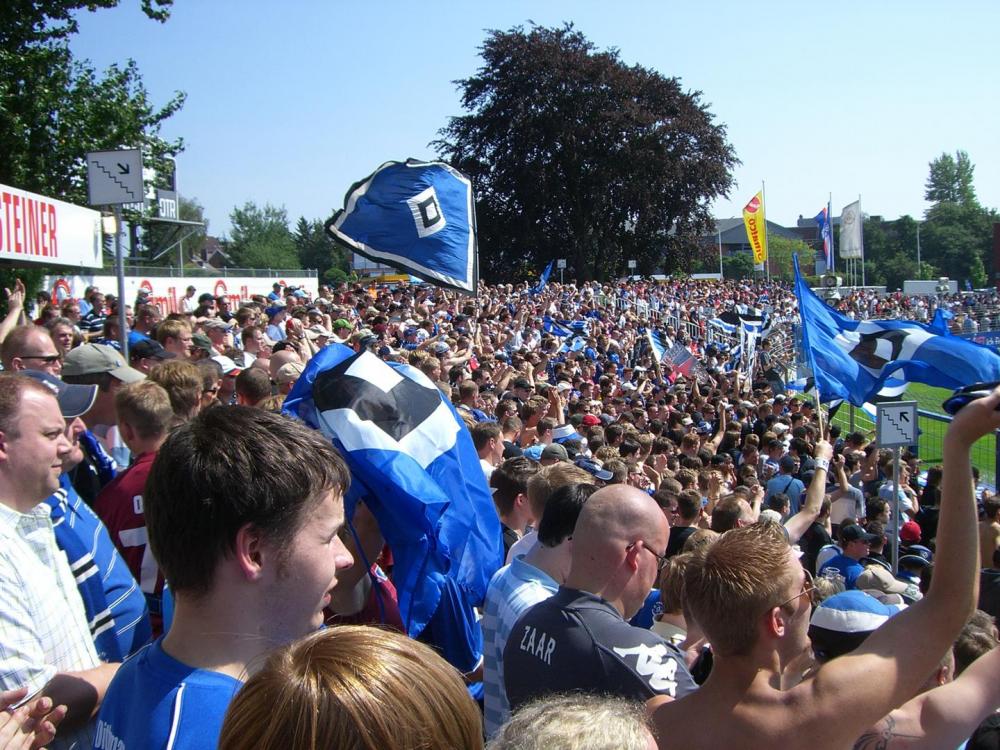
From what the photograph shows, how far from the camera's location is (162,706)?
178 centimetres

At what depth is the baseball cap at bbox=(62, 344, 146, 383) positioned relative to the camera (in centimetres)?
484

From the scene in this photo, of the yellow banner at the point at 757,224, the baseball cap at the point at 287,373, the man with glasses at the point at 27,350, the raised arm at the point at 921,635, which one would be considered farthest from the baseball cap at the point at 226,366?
the yellow banner at the point at 757,224

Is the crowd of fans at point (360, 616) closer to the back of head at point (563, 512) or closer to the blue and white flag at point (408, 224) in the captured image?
the back of head at point (563, 512)

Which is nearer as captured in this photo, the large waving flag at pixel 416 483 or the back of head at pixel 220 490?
the back of head at pixel 220 490

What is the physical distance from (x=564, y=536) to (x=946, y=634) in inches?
54.2

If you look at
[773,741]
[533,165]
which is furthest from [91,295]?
[533,165]

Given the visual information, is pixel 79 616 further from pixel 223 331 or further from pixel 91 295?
pixel 91 295

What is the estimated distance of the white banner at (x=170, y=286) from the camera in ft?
55.9

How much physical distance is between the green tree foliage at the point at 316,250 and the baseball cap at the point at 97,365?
3629 inches

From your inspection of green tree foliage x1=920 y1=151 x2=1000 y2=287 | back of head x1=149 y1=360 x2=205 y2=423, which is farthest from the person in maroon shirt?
green tree foliage x1=920 y1=151 x2=1000 y2=287

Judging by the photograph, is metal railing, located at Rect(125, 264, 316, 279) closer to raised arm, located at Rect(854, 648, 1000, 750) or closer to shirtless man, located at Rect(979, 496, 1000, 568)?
shirtless man, located at Rect(979, 496, 1000, 568)

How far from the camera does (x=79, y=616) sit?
2596 mm

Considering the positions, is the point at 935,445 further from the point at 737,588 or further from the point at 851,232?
the point at 851,232

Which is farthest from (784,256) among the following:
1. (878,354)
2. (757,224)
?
(878,354)
